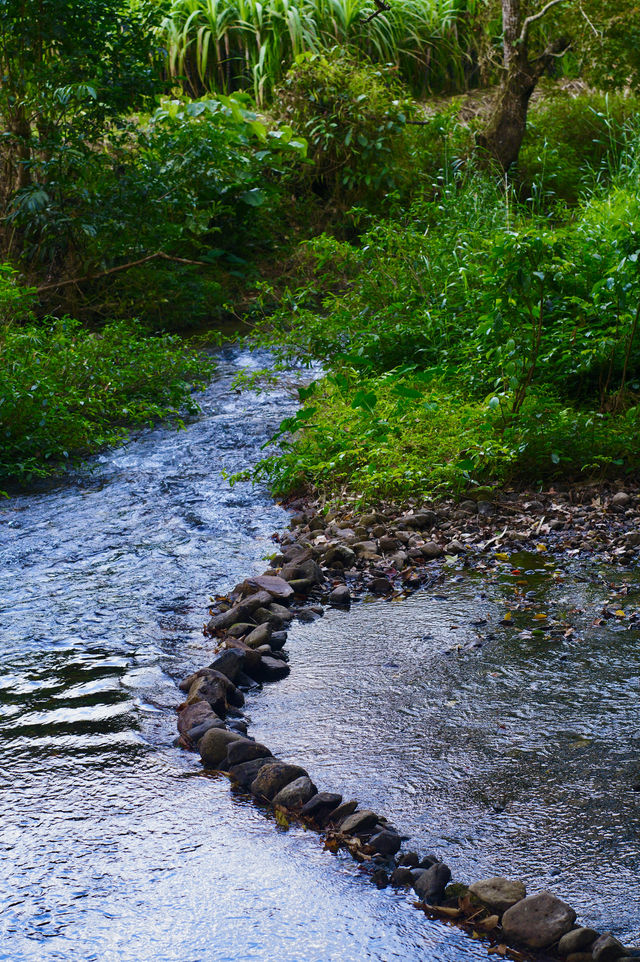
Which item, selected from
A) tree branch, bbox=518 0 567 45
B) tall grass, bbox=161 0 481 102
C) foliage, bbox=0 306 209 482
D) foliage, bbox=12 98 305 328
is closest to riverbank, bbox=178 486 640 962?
foliage, bbox=0 306 209 482

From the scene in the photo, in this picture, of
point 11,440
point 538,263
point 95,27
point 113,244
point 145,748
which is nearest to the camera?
point 145,748

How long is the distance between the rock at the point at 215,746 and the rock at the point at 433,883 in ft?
2.26

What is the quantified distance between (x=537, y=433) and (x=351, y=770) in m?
2.50

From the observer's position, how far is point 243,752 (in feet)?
7.58

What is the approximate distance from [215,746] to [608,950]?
110 centimetres

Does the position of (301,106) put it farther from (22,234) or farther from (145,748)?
(145,748)

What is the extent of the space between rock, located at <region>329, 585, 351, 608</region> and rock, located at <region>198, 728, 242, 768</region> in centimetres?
114

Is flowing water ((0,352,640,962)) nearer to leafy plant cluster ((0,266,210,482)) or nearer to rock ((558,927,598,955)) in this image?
rock ((558,927,598,955))

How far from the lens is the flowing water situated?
177cm

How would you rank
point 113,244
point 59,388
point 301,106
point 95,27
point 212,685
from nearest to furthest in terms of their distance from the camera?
1. point 212,685
2. point 59,388
3. point 95,27
4. point 113,244
5. point 301,106

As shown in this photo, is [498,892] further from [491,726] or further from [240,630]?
[240,630]

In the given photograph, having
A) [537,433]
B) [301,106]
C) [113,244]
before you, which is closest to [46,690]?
[537,433]

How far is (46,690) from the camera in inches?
109

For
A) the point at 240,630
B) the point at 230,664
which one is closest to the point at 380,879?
the point at 230,664
